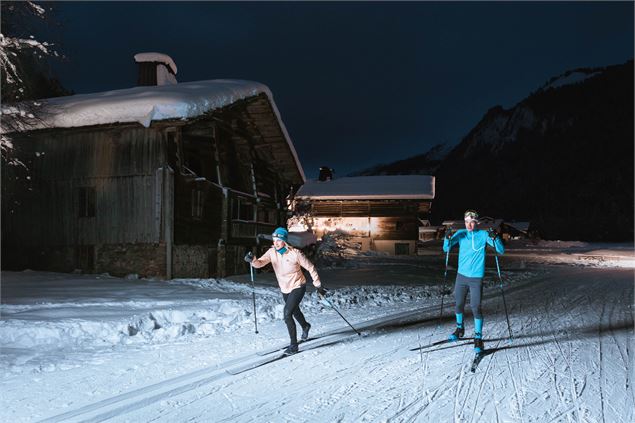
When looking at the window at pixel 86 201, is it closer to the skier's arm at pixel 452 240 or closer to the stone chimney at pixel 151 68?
the stone chimney at pixel 151 68

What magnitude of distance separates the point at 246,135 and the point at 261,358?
16.4 meters

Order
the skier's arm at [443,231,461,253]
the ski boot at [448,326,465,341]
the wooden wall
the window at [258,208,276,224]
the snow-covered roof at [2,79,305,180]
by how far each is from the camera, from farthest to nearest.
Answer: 1. the window at [258,208,276,224]
2. the wooden wall
3. the snow-covered roof at [2,79,305,180]
4. the ski boot at [448,326,465,341]
5. the skier's arm at [443,231,461,253]

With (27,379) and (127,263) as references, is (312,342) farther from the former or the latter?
(127,263)

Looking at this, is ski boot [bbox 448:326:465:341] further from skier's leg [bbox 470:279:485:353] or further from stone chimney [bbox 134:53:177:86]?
stone chimney [bbox 134:53:177:86]

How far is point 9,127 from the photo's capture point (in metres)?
12.2

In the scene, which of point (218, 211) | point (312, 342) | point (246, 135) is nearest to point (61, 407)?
point (312, 342)

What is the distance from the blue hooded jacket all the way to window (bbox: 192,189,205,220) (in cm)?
→ 1198

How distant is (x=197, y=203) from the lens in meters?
17.6

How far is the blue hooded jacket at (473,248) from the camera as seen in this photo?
23.6 feet

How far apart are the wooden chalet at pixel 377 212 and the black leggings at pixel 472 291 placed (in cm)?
3440

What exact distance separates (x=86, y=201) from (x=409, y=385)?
586 inches

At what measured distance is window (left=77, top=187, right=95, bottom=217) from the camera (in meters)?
16.8

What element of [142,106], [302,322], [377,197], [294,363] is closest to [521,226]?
[377,197]

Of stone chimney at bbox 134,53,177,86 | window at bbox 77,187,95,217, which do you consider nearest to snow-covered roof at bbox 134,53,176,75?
stone chimney at bbox 134,53,177,86
